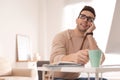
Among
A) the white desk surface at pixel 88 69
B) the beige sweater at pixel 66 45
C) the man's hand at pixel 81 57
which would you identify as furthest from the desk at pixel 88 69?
the beige sweater at pixel 66 45

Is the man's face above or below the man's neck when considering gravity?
above

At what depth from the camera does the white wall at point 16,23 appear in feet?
17.8

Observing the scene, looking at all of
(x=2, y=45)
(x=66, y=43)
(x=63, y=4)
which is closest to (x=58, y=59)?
(x=66, y=43)

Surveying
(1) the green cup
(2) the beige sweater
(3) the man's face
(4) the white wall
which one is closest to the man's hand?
(1) the green cup

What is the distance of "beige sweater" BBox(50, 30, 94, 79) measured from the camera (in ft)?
5.66

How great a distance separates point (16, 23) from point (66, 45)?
418cm

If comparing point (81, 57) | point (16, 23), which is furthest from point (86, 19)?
point (16, 23)

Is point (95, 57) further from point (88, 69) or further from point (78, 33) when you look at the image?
point (78, 33)

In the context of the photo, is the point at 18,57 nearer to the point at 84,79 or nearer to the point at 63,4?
the point at 63,4

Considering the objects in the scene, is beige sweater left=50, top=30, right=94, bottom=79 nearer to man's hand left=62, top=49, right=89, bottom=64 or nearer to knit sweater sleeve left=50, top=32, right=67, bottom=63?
knit sweater sleeve left=50, top=32, right=67, bottom=63

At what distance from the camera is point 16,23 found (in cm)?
583

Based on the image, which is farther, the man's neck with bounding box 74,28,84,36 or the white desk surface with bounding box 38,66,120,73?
the man's neck with bounding box 74,28,84,36

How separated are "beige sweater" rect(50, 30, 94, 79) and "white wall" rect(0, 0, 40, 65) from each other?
12.1 ft

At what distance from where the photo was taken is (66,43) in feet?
6.01
